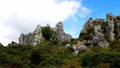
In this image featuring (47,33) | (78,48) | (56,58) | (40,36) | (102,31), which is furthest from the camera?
(47,33)

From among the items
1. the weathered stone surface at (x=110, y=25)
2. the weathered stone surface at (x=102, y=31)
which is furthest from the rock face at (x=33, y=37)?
the weathered stone surface at (x=110, y=25)

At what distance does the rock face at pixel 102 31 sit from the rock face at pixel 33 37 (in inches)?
407

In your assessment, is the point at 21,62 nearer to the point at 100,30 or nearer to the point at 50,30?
the point at 100,30

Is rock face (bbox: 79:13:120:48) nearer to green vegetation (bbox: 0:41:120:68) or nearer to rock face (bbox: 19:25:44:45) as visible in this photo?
green vegetation (bbox: 0:41:120:68)

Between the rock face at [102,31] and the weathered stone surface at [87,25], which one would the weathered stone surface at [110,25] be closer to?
the rock face at [102,31]

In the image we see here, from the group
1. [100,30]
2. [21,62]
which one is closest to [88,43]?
[100,30]

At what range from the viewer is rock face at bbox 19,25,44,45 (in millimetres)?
89125

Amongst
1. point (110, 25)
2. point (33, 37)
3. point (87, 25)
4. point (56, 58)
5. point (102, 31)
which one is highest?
point (87, 25)

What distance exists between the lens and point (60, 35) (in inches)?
3533

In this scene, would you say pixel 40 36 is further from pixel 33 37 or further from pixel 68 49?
pixel 68 49

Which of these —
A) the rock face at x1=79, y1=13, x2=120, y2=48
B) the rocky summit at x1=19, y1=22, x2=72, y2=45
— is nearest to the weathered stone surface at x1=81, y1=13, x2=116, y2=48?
the rock face at x1=79, y1=13, x2=120, y2=48

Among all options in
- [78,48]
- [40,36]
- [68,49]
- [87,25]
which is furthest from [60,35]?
[78,48]

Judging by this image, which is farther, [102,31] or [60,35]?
[60,35]

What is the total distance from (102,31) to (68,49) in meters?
9.89
